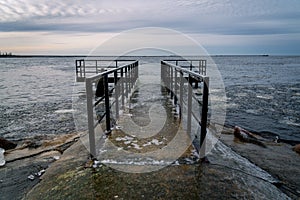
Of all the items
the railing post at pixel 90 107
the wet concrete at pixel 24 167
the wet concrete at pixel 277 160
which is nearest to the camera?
the wet concrete at pixel 24 167

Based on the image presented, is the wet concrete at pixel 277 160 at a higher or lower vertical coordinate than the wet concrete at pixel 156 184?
lower

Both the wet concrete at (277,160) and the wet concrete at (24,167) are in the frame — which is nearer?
the wet concrete at (24,167)

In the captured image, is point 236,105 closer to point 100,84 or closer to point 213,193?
point 100,84

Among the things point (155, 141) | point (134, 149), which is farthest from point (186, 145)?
point (134, 149)

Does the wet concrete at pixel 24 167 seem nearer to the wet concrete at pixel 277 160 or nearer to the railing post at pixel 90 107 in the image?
the railing post at pixel 90 107

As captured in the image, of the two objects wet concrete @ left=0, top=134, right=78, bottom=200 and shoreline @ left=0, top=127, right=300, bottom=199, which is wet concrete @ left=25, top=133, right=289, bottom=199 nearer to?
shoreline @ left=0, top=127, right=300, bottom=199

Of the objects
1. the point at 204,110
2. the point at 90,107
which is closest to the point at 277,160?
the point at 204,110

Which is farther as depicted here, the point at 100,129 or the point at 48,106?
the point at 48,106

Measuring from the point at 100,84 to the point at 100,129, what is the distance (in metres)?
8.51

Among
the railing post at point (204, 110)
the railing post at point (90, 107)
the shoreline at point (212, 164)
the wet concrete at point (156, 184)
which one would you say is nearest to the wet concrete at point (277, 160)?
the shoreline at point (212, 164)

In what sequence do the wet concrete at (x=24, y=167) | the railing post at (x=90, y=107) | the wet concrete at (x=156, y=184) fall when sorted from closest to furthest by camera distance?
the wet concrete at (x=156, y=184), the wet concrete at (x=24, y=167), the railing post at (x=90, y=107)

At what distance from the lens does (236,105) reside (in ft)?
37.3

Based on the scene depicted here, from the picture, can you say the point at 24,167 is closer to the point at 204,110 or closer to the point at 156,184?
the point at 156,184

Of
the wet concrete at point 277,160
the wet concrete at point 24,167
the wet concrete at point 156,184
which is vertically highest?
the wet concrete at point 156,184
